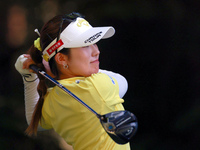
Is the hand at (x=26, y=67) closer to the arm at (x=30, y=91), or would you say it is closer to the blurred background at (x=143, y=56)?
the arm at (x=30, y=91)

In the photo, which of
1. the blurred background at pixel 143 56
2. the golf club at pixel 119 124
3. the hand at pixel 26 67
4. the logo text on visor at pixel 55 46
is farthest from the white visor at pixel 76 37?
the blurred background at pixel 143 56

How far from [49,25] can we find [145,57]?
864 mm

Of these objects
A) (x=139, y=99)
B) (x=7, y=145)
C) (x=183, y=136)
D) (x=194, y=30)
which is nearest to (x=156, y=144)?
(x=183, y=136)

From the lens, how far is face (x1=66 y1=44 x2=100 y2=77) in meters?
0.95

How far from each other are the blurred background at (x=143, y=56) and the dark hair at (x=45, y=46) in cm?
70

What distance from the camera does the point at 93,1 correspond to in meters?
1.69

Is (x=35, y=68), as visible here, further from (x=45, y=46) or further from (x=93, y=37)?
(x=93, y=37)

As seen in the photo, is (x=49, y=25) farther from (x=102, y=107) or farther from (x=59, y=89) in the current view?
(x=102, y=107)

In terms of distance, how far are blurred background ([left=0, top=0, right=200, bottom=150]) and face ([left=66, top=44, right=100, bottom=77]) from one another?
2.43ft

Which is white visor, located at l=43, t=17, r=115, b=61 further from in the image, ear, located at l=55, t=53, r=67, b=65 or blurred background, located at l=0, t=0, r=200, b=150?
blurred background, located at l=0, t=0, r=200, b=150

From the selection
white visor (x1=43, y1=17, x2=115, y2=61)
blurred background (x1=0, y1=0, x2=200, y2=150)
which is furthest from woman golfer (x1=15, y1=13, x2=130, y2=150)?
blurred background (x1=0, y1=0, x2=200, y2=150)

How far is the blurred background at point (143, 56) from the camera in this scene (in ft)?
5.50

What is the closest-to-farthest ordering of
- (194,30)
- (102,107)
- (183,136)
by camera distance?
(102,107) < (194,30) < (183,136)

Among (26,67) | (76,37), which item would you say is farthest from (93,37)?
(26,67)
